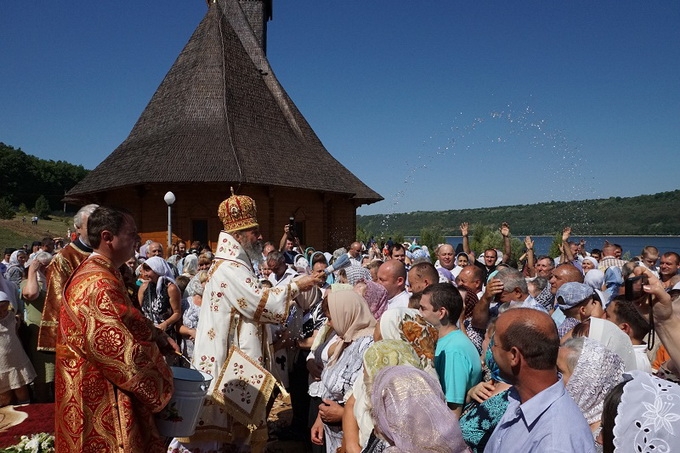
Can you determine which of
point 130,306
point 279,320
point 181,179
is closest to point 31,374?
point 279,320

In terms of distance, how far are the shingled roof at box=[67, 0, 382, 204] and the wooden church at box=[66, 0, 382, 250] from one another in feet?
0.19

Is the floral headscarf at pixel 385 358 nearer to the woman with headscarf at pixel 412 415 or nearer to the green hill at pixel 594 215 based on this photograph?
the woman with headscarf at pixel 412 415

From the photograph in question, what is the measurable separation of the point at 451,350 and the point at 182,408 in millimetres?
1663

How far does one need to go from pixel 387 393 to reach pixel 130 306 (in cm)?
143

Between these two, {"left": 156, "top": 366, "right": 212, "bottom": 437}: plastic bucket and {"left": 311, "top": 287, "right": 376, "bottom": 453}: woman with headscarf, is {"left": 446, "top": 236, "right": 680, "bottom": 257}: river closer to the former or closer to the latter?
{"left": 311, "top": 287, "right": 376, "bottom": 453}: woman with headscarf

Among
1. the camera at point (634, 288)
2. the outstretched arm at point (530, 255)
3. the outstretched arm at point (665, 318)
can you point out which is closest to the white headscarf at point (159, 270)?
the camera at point (634, 288)

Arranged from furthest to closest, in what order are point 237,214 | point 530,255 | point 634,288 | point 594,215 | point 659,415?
point 594,215 < point 530,255 < point 237,214 < point 634,288 < point 659,415

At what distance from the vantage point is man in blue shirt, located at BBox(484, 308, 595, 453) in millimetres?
1983

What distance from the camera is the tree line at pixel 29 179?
79.0 m

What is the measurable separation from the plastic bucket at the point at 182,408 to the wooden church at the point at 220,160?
16.6 m

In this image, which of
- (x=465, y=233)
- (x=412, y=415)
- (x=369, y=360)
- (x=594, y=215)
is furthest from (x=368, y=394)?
(x=594, y=215)

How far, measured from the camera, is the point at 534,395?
2.10m

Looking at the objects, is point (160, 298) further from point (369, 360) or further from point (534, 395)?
point (534, 395)

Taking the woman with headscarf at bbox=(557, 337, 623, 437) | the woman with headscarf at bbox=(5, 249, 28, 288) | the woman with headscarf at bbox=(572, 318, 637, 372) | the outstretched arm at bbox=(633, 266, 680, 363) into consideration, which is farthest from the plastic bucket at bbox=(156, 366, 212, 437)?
the woman with headscarf at bbox=(5, 249, 28, 288)
